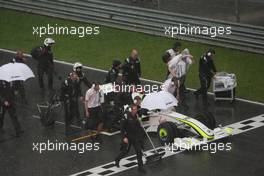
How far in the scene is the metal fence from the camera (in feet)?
110

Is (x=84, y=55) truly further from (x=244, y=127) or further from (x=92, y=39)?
(x=244, y=127)

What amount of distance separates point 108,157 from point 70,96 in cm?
269

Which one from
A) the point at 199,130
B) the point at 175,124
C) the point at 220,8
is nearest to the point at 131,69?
the point at 175,124

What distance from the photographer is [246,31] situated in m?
33.3

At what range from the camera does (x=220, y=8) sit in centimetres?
3609

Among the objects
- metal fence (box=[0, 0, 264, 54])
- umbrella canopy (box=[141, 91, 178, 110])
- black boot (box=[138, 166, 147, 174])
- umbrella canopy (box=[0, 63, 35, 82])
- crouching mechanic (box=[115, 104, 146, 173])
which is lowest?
black boot (box=[138, 166, 147, 174])

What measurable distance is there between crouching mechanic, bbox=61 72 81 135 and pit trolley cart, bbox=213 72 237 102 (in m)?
5.00

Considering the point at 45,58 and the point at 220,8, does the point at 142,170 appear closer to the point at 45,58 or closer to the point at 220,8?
the point at 45,58

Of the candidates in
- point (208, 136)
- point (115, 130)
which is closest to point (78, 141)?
point (115, 130)

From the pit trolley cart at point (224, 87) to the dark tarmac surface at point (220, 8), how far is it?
6.55 m

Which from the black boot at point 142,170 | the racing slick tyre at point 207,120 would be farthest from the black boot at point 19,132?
the racing slick tyre at point 207,120

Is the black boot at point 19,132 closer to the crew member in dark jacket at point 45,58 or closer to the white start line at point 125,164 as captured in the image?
the white start line at point 125,164

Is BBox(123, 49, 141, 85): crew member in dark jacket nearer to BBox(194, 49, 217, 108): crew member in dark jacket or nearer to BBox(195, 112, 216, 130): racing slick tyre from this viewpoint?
BBox(194, 49, 217, 108): crew member in dark jacket

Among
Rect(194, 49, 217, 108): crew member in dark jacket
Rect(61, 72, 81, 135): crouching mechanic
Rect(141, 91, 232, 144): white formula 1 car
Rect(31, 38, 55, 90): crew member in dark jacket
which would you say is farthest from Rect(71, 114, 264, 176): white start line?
Rect(31, 38, 55, 90): crew member in dark jacket
